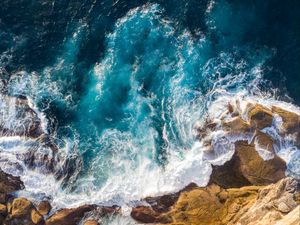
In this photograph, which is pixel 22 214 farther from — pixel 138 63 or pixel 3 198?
pixel 138 63

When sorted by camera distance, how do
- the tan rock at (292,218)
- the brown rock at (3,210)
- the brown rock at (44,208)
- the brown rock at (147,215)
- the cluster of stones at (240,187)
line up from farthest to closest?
the brown rock at (44,208) → the brown rock at (3,210) → the brown rock at (147,215) → the cluster of stones at (240,187) → the tan rock at (292,218)

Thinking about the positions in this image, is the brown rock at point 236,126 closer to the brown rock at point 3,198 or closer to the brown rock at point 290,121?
the brown rock at point 290,121

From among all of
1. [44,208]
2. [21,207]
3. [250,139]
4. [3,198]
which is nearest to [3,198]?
[3,198]

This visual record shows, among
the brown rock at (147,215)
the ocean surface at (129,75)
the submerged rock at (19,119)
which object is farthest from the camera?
the submerged rock at (19,119)

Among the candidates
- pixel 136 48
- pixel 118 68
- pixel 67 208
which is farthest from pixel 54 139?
pixel 136 48

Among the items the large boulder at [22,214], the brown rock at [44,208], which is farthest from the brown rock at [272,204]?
the large boulder at [22,214]

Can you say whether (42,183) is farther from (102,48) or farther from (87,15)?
(87,15)
